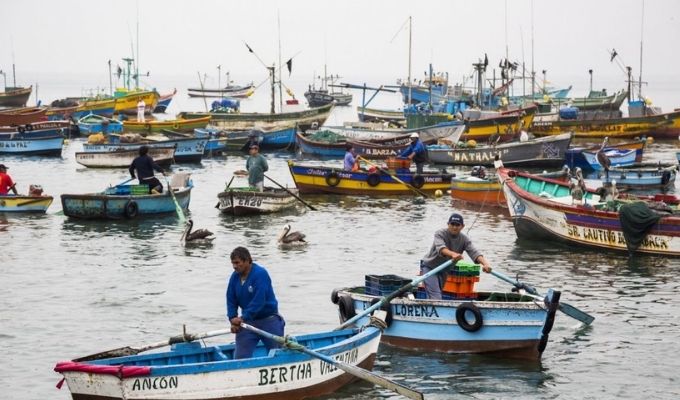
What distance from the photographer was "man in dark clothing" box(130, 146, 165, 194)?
2905 cm

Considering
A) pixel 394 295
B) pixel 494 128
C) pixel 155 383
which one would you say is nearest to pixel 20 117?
pixel 494 128

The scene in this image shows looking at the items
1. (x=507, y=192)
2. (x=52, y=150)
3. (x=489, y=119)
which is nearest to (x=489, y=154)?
(x=489, y=119)

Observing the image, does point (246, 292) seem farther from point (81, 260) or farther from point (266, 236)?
point (266, 236)

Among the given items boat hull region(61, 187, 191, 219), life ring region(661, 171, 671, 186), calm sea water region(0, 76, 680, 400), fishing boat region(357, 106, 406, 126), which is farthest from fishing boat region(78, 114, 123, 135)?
life ring region(661, 171, 671, 186)

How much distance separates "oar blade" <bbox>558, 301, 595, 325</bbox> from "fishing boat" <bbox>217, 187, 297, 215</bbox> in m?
14.4

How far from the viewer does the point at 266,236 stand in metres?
27.8

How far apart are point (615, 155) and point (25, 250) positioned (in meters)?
26.0

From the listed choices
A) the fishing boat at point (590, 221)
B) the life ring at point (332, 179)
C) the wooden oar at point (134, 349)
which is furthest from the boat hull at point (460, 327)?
the life ring at point (332, 179)

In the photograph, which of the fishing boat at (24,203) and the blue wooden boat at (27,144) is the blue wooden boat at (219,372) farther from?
the blue wooden boat at (27,144)

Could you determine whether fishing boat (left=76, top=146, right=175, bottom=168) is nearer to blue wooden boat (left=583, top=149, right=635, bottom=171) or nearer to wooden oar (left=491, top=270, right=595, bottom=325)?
blue wooden boat (left=583, top=149, right=635, bottom=171)

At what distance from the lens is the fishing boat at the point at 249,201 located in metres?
30.4

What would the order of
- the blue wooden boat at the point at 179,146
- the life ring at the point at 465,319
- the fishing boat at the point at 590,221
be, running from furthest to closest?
the blue wooden boat at the point at 179,146
the fishing boat at the point at 590,221
the life ring at the point at 465,319

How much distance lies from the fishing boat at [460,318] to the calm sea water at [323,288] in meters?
0.24

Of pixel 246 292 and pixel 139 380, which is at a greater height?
pixel 246 292
